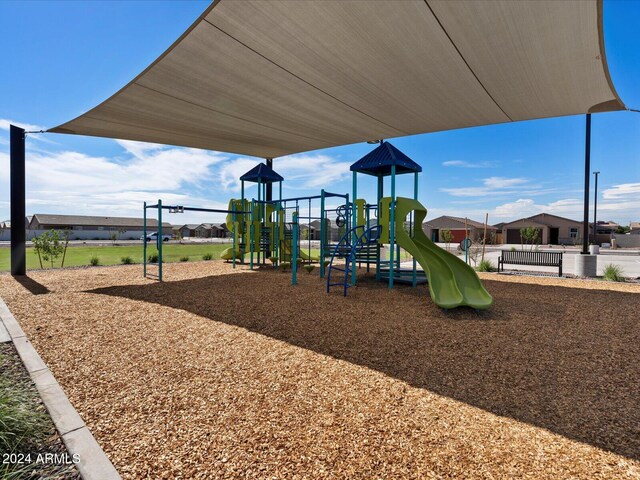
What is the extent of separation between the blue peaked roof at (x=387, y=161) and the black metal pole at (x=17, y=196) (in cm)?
887

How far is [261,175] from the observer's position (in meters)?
12.1

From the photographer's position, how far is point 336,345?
12.4ft

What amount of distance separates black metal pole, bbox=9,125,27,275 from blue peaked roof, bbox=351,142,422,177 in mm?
8866

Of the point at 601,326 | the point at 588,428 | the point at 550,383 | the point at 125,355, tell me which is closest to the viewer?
the point at 588,428

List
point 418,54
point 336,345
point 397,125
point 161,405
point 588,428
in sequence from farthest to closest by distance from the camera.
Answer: point 397,125, point 418,54, point 336,345, point 161,405, point 588,428

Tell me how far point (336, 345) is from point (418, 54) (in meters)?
4.39

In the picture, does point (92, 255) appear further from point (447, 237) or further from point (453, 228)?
point (453, 228)

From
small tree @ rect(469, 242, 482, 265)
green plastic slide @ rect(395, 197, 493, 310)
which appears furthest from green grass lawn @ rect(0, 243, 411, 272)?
green plastic slide @ rect(395, 197, 493, 310)

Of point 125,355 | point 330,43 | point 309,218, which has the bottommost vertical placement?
point 125,355

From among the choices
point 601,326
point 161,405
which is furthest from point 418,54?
point 161,405

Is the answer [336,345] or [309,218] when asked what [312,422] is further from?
[309,218]

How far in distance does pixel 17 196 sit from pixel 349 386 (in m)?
10.6

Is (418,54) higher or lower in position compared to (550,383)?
higher

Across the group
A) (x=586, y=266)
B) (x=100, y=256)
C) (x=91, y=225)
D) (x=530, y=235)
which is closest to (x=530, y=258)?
(x=586, y=266)
